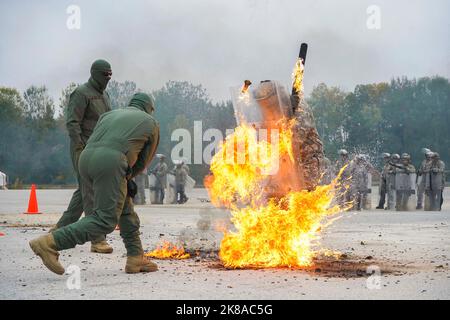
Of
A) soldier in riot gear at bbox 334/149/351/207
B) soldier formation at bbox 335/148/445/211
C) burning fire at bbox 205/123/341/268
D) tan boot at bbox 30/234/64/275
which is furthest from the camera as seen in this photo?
soldier in riot gear at bbox 334/149/351/207

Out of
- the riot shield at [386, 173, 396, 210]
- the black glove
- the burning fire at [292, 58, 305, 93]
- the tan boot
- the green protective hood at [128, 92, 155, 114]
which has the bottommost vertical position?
the riot shield at [386, 173, 396, 210]

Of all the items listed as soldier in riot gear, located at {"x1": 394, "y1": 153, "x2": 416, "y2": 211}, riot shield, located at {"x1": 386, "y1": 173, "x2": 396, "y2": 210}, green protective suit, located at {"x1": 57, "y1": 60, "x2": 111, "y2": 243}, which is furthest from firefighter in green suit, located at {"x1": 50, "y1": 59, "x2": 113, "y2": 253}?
riot shield, located at {"x1": 386, "y1": 173, "x2": 396, "y2": 210}

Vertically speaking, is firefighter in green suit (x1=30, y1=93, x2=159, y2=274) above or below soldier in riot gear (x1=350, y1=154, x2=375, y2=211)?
above

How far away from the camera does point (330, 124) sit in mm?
64688

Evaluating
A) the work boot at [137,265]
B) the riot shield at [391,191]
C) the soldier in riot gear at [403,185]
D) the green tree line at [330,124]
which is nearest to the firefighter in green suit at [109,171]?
the work boot at [137,265]

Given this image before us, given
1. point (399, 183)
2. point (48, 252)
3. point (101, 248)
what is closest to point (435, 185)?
point (399, 183)

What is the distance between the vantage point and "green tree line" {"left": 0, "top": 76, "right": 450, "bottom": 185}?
59156 mm

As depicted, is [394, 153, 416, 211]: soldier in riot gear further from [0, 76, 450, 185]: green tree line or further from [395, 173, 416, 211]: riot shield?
[0, 76, 450, 185]: green tree line

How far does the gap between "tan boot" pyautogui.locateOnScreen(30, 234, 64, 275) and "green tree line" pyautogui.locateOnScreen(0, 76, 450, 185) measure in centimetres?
4725

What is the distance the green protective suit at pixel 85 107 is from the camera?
873cm

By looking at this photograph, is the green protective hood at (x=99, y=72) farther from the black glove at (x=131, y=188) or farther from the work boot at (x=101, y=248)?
the black glove at (x=131, y=188)
